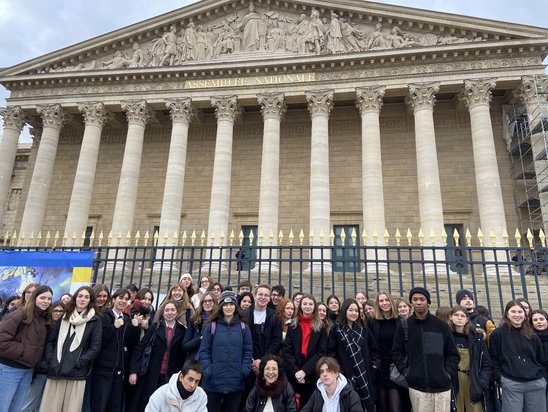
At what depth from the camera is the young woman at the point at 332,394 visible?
14.6ft

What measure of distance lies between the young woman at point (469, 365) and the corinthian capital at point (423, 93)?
14662mm

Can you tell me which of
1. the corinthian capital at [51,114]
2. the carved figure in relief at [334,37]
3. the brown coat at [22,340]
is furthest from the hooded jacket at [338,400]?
the corinthian capital at [51,114]

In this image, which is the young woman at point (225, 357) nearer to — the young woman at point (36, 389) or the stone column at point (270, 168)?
the young woman at point (36, 389)

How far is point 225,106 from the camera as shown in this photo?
65.3ft

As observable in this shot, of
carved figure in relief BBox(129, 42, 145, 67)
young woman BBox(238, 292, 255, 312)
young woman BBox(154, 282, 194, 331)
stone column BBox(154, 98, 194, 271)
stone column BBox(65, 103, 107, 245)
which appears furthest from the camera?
carved figure in relief BBox(129, 42, 145, 67)

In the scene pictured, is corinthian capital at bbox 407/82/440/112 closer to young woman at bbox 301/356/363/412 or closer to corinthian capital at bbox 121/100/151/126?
corinthian capital at bbox 121/100/151/126

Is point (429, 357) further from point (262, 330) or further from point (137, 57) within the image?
point (137, 57)

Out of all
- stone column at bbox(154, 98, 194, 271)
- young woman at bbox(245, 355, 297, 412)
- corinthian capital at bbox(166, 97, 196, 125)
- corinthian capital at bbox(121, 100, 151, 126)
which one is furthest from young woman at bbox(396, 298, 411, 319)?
corinthian capital at bbox(121, 100, 151, 126)

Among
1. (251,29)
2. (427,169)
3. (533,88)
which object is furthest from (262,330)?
(251,29)

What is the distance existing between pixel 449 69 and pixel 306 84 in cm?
637

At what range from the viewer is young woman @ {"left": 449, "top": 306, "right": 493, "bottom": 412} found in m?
5.01

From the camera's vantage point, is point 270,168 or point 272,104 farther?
point 272,104

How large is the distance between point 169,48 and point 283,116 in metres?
6.76

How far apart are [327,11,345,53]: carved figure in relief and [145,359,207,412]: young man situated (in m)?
17.9
